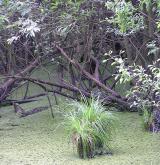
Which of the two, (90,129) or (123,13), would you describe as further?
(90,129)

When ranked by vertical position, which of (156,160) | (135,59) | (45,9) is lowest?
(156,160)

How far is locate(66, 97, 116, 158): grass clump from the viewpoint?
4664mm

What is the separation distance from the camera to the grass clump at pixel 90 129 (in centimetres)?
466

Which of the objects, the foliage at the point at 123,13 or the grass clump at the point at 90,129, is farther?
the grass clump at the point at 90,129

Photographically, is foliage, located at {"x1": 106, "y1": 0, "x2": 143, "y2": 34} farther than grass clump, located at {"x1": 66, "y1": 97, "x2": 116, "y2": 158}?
No

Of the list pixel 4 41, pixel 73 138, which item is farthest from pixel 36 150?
pixel 4 41

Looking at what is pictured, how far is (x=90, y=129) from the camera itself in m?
4.69

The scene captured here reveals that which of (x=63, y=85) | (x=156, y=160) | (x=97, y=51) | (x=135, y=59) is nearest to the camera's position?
(x=156, y=160)

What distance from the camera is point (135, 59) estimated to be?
6.00 metres

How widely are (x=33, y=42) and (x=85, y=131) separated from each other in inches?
97.2

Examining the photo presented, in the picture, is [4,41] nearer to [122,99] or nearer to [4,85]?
[4,85]

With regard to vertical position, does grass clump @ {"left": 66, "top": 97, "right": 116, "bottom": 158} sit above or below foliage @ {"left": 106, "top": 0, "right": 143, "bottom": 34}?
below

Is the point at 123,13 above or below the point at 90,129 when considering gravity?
above

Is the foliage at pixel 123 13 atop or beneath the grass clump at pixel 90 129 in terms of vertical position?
atop
